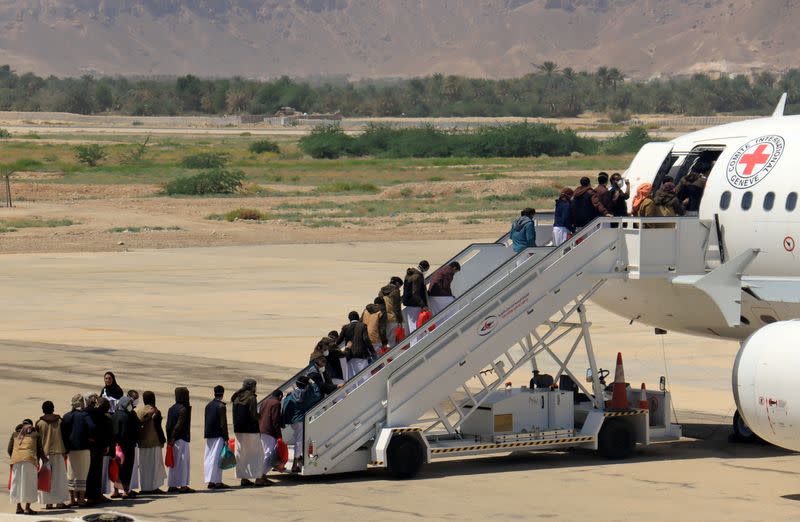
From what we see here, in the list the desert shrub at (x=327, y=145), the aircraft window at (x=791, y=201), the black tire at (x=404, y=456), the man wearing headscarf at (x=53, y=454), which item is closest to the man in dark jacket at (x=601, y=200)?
the aircraft window at (x=791, y=201)

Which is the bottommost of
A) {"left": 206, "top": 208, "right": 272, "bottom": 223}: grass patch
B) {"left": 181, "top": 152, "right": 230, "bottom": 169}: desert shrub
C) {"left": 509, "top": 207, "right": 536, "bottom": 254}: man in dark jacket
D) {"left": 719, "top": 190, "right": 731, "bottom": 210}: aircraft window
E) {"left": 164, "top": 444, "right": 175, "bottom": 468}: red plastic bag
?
{"left": 164, "top": 444, "right": 175, "bottom": 468}: red plastic bag

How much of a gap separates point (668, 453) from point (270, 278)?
33185 mm

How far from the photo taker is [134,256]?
227ft

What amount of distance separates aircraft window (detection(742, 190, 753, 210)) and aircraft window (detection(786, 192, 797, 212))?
789 millimetres

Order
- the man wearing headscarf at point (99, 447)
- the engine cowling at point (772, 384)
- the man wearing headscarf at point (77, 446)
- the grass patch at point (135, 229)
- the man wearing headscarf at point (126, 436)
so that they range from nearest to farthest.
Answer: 1. the engine cowling at point (772, 384)
2. the man wearing headscarf at point (77, 446)
3. the man wearing headscarf at point (99, 447)
4. the man wearing headscarf at point (126, 436)
5. the grass patch at point (135, 229)

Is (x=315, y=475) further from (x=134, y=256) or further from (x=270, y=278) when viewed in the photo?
(x=134, y=256)

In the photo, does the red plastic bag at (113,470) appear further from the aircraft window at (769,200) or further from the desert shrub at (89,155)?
the desert shrub at (89,155)

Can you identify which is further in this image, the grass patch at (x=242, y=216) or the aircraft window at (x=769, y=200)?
the grass patch at (x=242, y=216)

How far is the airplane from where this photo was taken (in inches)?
1096

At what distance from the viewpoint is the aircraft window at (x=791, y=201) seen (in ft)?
91.0

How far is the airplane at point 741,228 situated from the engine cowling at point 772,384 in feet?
10.5

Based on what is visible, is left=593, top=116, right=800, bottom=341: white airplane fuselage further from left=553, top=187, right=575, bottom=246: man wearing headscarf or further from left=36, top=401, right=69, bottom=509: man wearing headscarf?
left=36, top=401, right=69, bottom=509: man wearing headscarf

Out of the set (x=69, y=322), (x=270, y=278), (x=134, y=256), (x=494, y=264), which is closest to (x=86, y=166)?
(x=134, y=256)

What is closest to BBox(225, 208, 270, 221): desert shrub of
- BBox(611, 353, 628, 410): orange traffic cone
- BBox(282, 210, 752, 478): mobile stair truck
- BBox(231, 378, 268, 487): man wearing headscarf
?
BBox(282, 210, 752, 478): mobile stair truck
